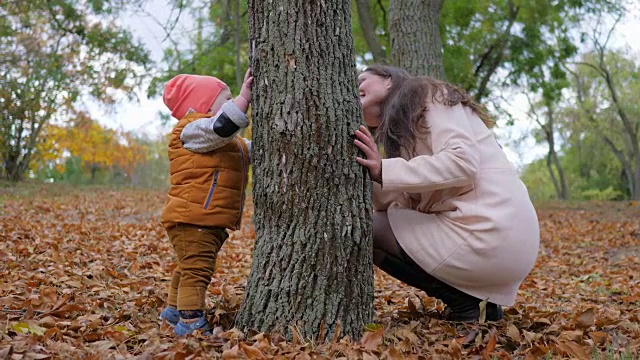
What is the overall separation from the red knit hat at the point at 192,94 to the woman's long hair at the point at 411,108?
1.02 m

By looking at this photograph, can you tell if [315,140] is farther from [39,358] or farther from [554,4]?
[554,4]

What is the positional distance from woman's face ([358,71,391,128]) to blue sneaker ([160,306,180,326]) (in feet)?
A: 5.31

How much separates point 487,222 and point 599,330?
87 cm

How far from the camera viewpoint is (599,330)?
320 centimetres

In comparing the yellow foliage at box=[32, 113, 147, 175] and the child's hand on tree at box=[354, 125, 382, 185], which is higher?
the yellow foliage at box=[32, 113, 147, 175]

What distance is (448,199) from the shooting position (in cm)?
Result: 325

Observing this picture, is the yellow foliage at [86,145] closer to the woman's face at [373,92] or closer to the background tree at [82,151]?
the background tree at [82,151]

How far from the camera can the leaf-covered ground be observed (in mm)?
2742

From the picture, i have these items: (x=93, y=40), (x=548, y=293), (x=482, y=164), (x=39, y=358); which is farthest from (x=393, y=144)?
(x=93, y=40)

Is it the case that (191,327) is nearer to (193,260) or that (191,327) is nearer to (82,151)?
(193,260)

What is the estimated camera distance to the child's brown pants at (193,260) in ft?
10.6

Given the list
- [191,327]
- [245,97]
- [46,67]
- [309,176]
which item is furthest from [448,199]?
[46,67]

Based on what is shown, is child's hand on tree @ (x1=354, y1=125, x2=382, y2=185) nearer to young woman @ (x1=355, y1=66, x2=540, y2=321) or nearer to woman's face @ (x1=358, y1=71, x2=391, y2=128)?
young woman @ (x1=355, y1=66, x2=540, y2=321)

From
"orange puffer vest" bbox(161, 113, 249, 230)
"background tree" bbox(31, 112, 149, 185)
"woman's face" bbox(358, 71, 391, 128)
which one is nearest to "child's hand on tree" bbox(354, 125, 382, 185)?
"woman's face" bbox(358, 71, 391, 128)
